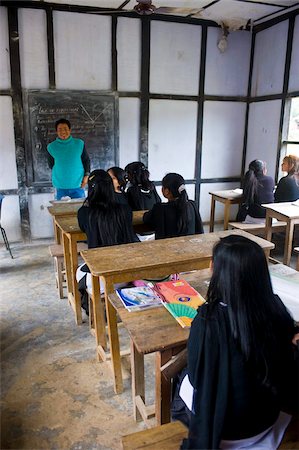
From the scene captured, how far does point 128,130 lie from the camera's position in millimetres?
4953

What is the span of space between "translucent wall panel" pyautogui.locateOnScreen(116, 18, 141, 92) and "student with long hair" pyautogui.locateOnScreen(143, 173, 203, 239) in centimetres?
276

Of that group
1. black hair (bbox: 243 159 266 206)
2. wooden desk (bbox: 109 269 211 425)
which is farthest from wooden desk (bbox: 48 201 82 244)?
black hair (bbox: 243 159 266 206)

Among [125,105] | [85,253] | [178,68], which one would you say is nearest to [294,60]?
[178,68]

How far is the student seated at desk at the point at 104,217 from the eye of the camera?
2279mm

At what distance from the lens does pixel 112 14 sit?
452cm

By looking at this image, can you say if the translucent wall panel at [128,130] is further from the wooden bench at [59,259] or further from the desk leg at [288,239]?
the desk leg at [288,239]

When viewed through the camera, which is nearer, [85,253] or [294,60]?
[85,253]

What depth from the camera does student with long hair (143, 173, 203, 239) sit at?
8.17ft

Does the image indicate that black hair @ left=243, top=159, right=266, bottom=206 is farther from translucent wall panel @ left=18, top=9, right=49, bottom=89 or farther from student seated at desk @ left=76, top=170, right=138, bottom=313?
translucent wall panel @ left=18, top=9, right=49, bottom=89

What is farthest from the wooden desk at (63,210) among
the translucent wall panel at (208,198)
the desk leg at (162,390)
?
the translucent wall panel at (208,198)

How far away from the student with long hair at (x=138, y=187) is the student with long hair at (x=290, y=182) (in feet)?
6.10

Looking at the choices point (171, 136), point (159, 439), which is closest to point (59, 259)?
point (159, 439)

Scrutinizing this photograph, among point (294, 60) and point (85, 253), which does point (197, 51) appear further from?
point (85, 253)

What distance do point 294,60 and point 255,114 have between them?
96 centimetres
